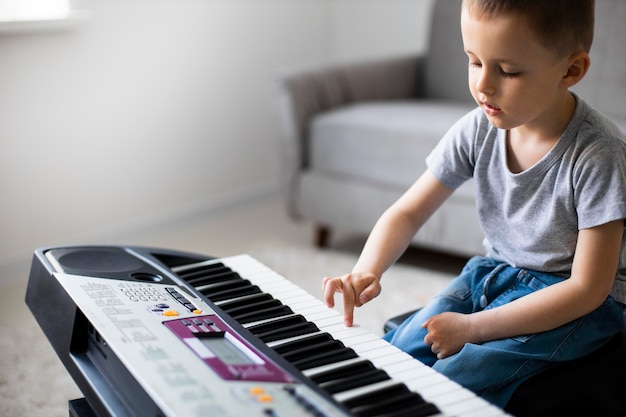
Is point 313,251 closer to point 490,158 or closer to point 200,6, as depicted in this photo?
point 200,6

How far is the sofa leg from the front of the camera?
101 inches

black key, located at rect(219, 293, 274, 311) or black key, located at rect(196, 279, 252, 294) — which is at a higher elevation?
black key, located at rect(219, 293, 274, 311)

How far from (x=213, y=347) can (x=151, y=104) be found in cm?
190

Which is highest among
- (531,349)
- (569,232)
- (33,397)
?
(569,232)

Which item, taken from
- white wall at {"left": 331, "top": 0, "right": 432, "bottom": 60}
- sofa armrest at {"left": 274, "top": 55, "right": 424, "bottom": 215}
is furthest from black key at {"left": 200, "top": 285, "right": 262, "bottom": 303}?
white wall at {"left": 331, "top": 0, "right": 432, "bottom": 60}

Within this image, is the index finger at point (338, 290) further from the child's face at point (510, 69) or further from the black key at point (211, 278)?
the child's face at point (510, 69)

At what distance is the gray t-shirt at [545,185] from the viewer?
3.32ft

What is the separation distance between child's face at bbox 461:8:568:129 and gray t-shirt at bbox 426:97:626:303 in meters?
0.08

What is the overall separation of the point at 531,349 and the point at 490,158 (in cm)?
30

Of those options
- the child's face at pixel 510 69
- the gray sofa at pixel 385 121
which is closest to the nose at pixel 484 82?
the child's face at pixel 510 69

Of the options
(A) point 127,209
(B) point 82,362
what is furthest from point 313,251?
(B) point 82,362

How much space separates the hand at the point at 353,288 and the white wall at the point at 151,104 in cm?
158

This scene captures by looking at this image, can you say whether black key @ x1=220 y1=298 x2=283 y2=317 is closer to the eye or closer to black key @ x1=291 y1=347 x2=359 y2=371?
black key @ x1=291 y1=347 x2=359 y2=371

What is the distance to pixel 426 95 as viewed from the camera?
110 inches
